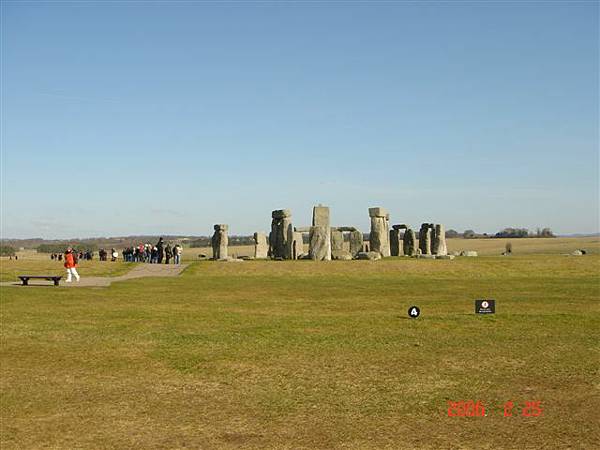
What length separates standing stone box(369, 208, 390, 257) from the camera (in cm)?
4500

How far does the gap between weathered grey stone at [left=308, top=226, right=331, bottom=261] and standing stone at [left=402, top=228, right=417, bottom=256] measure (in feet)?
28.9

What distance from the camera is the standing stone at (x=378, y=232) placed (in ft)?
148

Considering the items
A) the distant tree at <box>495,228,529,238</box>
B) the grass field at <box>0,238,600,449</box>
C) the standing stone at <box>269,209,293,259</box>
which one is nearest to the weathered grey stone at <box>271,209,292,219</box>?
the standing stone at <box>269,209,293,259</box>

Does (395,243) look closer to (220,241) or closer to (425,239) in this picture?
(425,239)

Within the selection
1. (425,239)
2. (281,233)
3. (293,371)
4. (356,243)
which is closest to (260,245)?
(281,233)

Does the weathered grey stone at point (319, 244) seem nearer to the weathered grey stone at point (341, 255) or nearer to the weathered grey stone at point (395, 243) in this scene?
the weathered grey stone at point (341, 255)

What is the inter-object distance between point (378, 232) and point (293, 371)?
34559mm

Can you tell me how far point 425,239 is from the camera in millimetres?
48812

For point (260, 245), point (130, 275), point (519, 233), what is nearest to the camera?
point (130, 275)

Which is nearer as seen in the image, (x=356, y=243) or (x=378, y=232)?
(x=378, y=232)

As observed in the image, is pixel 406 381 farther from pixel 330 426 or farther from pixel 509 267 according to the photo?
pixel 509 267

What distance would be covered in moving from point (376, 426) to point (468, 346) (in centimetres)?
530

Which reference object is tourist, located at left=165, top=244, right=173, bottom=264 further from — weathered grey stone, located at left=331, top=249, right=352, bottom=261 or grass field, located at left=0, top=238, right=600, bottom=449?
grass field, located at left=0, top=238, right=600, bottom=449

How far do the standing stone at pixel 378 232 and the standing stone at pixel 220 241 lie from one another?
9.93m
